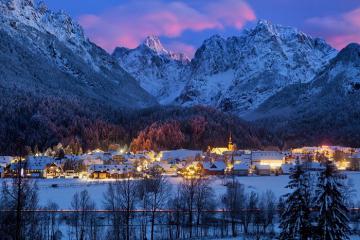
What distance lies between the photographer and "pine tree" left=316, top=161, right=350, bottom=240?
35500 millimetres

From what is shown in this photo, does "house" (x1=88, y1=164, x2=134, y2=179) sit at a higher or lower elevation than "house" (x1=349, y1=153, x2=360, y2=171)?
lower

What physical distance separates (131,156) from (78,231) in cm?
11388

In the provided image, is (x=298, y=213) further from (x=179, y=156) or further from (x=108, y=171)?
(x=179, y=156)

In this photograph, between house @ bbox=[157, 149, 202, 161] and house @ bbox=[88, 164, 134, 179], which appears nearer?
house @ bbox=[88, 164, 134, 179]

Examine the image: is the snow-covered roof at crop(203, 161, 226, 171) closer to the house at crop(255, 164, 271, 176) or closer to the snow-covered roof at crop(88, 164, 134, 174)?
the house at crop(255, 164, 271, 176)

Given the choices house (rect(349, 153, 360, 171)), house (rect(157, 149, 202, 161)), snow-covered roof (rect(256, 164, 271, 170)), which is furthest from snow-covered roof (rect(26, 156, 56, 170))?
house (rect(349, 153, 360, 171))

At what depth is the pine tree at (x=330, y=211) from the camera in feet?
116

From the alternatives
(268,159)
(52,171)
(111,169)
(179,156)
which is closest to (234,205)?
(111,169)

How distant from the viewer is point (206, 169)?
14112cm

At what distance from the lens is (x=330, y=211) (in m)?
35.7

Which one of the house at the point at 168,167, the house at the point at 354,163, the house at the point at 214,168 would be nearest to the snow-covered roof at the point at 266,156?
the house at the point at 354,163

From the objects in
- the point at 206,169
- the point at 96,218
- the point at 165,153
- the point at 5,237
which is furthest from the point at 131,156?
the point at 5,237

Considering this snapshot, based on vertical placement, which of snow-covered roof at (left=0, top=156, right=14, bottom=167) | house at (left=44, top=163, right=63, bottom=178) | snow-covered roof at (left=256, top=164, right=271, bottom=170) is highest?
snow-covered roof at (left=0, top=156, right=14, bottom=167)

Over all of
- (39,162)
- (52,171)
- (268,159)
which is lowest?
(52,171)
